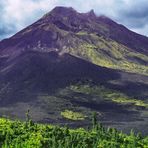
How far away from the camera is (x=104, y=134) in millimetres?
146500

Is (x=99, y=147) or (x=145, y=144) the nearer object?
(x=99, y=147)

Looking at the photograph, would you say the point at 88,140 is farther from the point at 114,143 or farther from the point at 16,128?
the point at 16,128

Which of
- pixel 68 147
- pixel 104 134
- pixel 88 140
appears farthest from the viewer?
pixel 104 134

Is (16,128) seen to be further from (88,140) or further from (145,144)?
(145,144)

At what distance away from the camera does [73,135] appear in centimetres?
13712

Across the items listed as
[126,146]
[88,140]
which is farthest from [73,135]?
[126,146]

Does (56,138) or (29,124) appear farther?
(29,124)

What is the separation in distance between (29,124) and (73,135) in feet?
58.9

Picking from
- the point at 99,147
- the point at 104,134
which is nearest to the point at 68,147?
the point at 99,147

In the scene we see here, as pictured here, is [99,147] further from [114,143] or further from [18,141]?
[18,141]

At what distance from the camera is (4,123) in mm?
147750

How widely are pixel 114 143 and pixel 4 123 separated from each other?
32.0m

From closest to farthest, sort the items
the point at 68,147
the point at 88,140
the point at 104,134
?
1. the point at 68,147
2. the point at 88,140
3. the point at 104,134

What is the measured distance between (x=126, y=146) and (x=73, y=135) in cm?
1270
